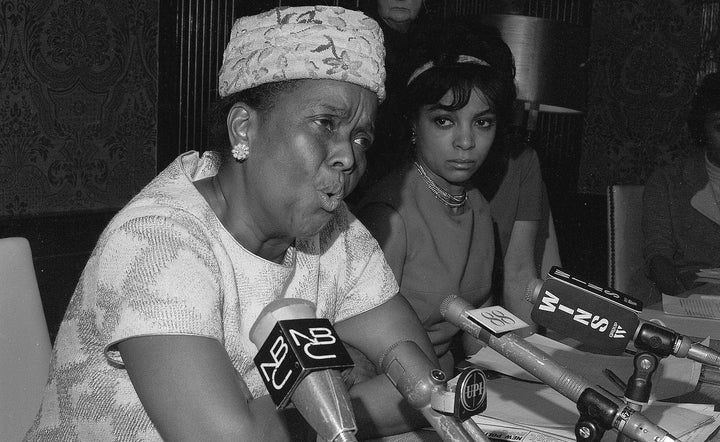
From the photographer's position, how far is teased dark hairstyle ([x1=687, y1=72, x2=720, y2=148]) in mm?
3328

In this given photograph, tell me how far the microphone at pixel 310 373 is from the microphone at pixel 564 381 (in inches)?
11.6

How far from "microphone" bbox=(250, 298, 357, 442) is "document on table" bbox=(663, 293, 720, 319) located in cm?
180

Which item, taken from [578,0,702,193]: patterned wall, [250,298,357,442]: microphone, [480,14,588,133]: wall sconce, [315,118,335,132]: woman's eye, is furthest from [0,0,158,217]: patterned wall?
[250,298,357,442]: microphone

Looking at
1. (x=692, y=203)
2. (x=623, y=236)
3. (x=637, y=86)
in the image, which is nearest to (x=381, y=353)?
(x=623, y=236)

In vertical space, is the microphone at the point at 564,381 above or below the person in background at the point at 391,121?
below

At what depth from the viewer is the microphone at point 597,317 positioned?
3.63 feet

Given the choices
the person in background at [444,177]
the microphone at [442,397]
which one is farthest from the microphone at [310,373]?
the person in background at [444,177]

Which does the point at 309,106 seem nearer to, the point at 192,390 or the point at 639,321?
the point at 192,390

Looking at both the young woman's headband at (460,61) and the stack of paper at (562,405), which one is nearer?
the stack of paper at (562,405)

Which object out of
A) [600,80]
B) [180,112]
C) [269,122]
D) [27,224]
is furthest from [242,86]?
[600,80]

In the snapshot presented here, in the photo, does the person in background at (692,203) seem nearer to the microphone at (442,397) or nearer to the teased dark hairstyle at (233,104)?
the teased dark hairstyle at (233,104)

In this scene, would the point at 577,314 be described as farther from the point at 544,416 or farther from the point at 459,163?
the point at 459,163

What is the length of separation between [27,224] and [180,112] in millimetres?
1130

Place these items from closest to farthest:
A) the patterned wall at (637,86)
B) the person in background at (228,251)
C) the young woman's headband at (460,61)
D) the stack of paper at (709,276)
A: the person in background at (228,251), the young woman's headband at (460,61), the stack of paper at (709,276), the patterned wall at (637,86)
